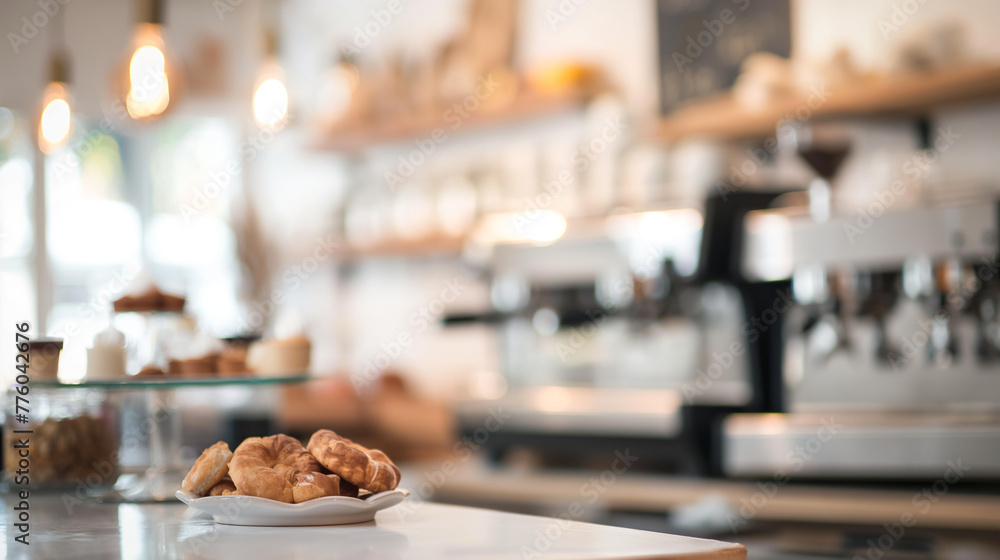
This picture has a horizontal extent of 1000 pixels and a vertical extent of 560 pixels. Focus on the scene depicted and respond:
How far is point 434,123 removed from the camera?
13.4ft

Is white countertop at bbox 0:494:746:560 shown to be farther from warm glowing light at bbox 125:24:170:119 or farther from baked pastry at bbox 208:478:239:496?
warm glowing light at bbox 125:24:170:119

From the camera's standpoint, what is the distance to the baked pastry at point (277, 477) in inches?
43.6

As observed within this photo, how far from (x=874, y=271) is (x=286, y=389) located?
2544 mm

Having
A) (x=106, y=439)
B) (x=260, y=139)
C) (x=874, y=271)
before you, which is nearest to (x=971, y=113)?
(x=874, y=271)

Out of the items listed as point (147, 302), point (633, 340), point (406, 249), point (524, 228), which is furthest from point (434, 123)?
point (147, 302)

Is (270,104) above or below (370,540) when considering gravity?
above

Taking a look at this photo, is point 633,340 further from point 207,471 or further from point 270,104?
point 207,471

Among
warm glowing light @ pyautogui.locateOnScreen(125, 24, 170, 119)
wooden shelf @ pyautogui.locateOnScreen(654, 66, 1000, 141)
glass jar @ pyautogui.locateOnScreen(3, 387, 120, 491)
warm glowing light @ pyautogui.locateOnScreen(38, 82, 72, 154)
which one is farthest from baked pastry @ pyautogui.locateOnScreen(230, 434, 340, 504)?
wooden shelf @ pyautogui.locateOnScreen(654, 66, 1000, 141)

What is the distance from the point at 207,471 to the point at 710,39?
98.1 inches

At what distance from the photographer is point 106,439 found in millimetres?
1536

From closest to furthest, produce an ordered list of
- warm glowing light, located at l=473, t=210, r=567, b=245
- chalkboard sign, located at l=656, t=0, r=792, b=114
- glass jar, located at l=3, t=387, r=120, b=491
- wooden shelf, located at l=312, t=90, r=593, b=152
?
glass jar, located at l=3, t=387, r=120, b=491 < warm glowing light, located at l=473, t=210, r=567, b=245 < chalkboard sign, located at l=656, t=0, r=792, b=114 < wooden shelf, located at l=312, t=90, r=593, b=152

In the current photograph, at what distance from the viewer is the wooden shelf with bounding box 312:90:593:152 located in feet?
12.1

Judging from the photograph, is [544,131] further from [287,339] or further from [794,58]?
[287,339]

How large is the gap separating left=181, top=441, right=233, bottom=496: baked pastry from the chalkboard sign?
2.36 metres
